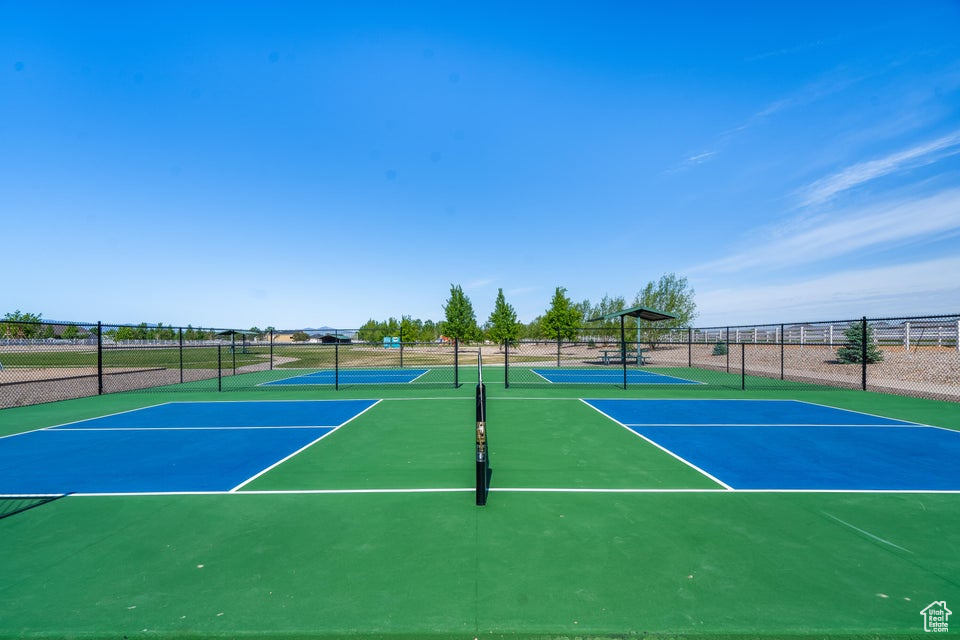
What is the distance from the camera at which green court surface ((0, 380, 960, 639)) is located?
A: 2.99 meters

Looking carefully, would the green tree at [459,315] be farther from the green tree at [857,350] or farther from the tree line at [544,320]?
the green tree at [857,350]

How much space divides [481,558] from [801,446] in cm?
725

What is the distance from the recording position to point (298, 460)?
691cm

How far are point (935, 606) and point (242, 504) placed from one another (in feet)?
22.6

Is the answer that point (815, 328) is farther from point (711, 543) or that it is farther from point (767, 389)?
point (711, 543)

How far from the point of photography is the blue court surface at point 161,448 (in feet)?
19.5

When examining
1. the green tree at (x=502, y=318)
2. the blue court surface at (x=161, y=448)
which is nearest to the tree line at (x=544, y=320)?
the green tree at (x=502, y=318)

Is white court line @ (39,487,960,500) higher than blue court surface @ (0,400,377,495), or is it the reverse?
white court line @ (39,487,960,500)

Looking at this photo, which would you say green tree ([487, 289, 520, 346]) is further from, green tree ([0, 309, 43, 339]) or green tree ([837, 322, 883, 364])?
green tree ([0, 309, 43, 339])

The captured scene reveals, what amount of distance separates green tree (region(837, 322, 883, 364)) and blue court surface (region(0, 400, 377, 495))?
2539 centimetres

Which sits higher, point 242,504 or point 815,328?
point 815,328

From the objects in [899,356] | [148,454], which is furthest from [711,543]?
[899,356]

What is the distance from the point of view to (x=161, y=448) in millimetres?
7746

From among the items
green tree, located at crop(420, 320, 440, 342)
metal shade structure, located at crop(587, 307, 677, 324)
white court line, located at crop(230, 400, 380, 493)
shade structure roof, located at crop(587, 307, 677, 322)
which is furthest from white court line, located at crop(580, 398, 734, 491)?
green tree, located at crop(420, 320, 440, 342)
